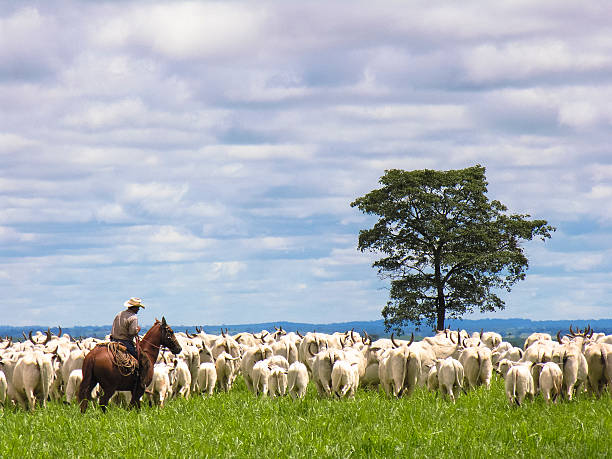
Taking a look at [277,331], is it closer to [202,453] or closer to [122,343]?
[122,343]

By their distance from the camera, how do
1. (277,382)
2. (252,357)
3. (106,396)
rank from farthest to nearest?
(252,357)
(277,382)
(106,396)

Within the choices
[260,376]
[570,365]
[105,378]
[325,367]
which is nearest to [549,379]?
[570,365]

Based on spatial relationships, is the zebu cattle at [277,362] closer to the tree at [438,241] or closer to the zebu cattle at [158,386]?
the zebu cattle at [158,386]

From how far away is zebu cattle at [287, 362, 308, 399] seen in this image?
18.8 meters

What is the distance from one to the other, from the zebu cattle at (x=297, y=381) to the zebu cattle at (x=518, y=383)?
474 cm

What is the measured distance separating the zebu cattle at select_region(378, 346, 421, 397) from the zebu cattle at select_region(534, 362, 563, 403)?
9.89ft

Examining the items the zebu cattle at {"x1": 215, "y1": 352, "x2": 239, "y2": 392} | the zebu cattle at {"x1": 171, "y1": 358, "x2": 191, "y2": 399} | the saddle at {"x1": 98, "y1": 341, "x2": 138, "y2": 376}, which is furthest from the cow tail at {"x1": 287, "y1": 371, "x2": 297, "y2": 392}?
the zebu cattle at {"x1": 215, "y1": 352, "x2": 239, "y2": 392}

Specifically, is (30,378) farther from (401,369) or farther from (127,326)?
(401,369)

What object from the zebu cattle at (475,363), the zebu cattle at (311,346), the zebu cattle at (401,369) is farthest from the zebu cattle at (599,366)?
the zebu cattle at (311,346)

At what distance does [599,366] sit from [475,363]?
3143mm

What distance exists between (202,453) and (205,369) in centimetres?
914

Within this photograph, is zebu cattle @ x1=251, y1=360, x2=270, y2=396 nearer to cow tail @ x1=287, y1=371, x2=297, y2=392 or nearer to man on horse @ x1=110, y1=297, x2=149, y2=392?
cow tail @ x1=287, y1=371, x2=297, y2=392

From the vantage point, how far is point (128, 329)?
704 inches

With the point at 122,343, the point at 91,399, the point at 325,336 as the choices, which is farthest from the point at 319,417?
the point at 325,336
